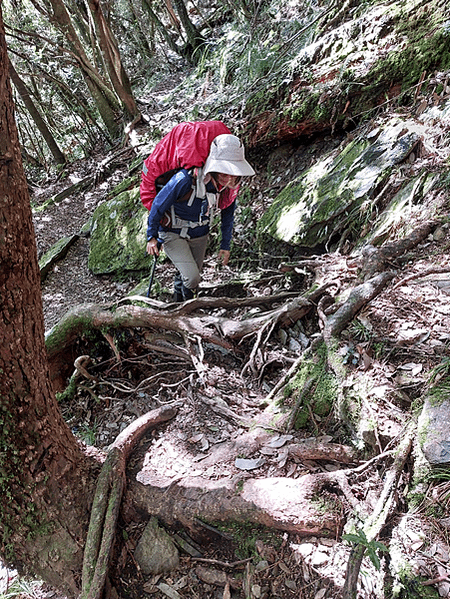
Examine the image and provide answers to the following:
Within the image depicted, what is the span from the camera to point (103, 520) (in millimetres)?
2488

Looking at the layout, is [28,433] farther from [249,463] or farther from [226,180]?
[226,180]

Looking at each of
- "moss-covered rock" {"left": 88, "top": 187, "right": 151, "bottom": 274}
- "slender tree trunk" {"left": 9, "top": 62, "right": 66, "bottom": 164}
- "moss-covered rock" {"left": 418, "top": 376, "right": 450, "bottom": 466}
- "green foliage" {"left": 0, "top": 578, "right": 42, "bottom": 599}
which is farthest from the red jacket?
"slender tree trunk" {"left": 9, "top": 62, "right": 66, "bottom": 164}

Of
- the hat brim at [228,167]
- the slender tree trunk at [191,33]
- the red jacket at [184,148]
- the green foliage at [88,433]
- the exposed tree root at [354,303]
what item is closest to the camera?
the exposed tree root at [354,303]

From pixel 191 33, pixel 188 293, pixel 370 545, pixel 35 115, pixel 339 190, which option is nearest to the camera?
pixel 370 545

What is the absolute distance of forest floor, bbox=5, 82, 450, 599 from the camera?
2051 mm

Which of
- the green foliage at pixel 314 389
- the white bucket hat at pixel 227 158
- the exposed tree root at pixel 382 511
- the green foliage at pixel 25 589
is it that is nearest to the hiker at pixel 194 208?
the white bucket hat at pixel 227 158

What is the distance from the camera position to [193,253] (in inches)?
187

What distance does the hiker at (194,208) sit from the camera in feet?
11.2

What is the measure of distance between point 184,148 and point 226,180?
470mm

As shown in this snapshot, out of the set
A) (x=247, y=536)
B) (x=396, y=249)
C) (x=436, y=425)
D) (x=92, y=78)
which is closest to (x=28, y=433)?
(x=247, y=536)

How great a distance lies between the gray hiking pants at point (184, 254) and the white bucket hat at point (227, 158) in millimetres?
1125

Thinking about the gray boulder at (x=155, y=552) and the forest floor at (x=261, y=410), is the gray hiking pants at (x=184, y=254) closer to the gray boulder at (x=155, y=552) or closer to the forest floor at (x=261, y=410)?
the forest floor at (x=261, y=410)

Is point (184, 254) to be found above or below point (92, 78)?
below

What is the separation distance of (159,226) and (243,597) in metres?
3.13
